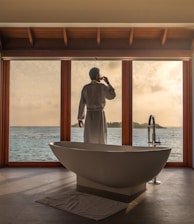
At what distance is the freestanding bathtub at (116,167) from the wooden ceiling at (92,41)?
7.67ft

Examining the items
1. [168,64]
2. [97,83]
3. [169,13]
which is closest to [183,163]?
[168,64]

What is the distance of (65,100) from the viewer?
486 centimetres

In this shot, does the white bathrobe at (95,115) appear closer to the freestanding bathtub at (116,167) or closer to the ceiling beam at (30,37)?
the freestanding bathtub at (116,167)

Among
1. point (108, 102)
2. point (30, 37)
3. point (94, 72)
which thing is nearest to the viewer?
point (94, 72)

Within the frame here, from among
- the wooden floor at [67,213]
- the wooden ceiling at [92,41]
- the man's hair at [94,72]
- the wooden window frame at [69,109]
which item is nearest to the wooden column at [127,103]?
the wooden window frame at [69,109]

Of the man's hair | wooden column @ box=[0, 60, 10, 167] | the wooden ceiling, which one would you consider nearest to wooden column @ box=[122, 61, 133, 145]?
the wooden ceiling

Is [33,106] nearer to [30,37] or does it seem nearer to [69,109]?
[69,109]

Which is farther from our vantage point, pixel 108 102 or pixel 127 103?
pixel 108 102

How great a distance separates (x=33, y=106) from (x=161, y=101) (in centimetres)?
248

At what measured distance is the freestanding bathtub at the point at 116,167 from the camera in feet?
8.86

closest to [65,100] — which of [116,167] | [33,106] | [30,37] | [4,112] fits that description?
[33,106]

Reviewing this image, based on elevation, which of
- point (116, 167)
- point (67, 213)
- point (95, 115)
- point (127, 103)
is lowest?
point (67, 213)

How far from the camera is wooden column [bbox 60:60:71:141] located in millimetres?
4832

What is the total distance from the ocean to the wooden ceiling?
4.84 feet
